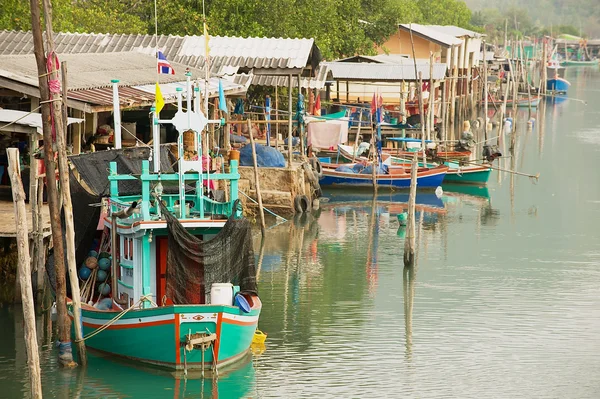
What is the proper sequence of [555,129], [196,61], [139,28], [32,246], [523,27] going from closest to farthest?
[32,246] → [196,61] → [139,28] → [555,129] → [523,27]

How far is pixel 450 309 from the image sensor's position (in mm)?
20625

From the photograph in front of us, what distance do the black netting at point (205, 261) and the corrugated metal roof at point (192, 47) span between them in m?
13.1

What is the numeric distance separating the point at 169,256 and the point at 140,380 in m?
1.89

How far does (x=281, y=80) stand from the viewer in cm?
3659

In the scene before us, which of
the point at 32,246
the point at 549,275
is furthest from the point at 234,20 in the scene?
the point at 32,246

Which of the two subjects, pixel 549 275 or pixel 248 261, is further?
pixel 549 275

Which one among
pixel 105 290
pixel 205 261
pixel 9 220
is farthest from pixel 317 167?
pixel 205 261

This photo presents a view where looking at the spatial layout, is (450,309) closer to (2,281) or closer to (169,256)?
(169,256)

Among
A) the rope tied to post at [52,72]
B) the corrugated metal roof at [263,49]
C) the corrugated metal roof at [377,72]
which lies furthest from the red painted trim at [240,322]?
the corrugated metal roof at [377,72]

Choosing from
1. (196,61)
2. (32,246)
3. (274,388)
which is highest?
(196,61)

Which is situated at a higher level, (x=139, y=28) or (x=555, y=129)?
(x=139, y=28)

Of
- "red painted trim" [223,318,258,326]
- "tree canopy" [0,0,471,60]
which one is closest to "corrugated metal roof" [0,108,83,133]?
"red painted trim" [223,318,258,326]

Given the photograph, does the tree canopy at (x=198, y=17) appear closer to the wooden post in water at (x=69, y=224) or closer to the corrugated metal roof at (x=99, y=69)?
the corrugated metal roof at (x=99, y=69)

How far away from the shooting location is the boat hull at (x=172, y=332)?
1523 centimetres
